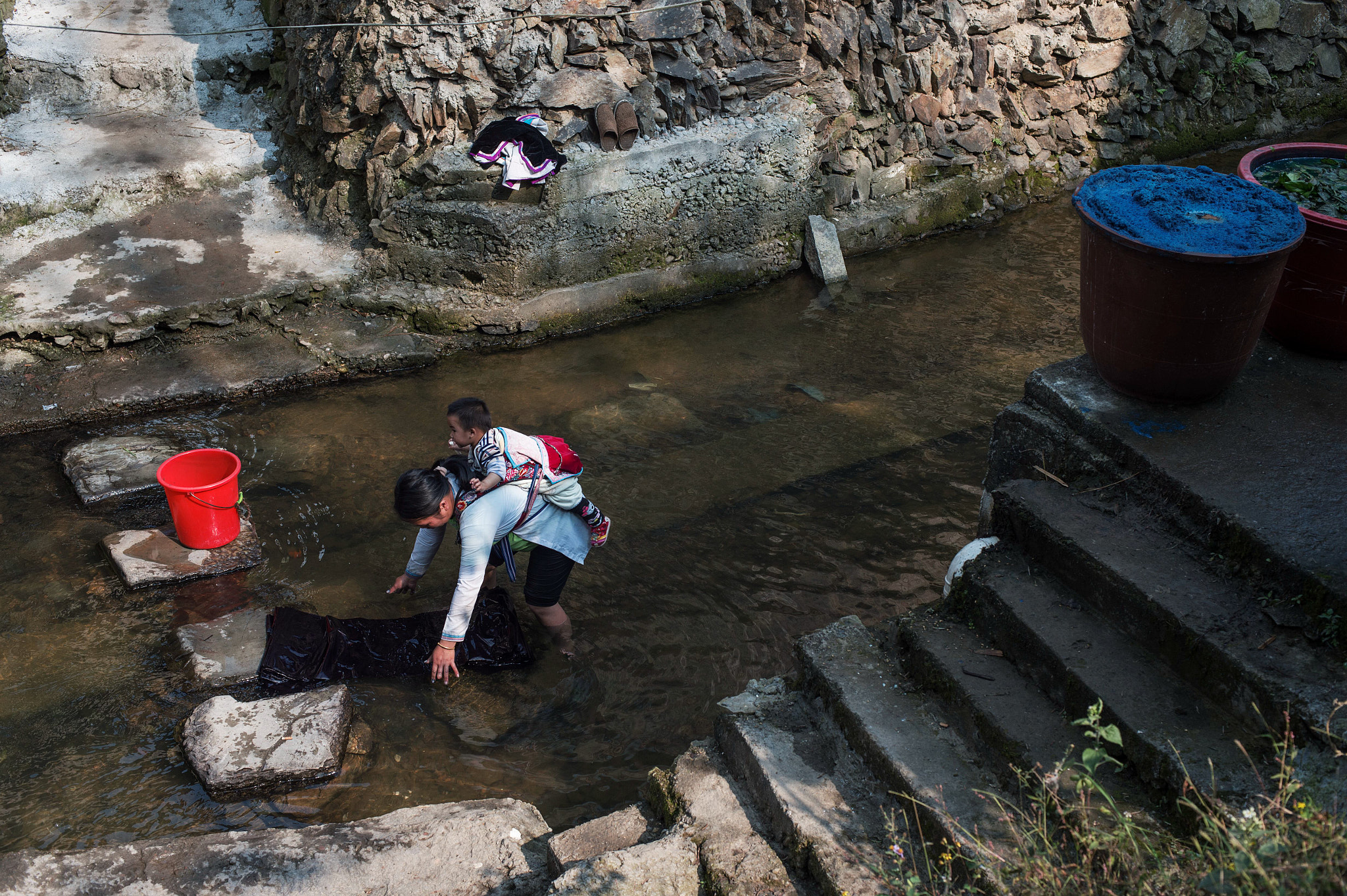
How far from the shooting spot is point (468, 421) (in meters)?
3.88

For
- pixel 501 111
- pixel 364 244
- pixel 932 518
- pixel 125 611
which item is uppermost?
pixel 501 111

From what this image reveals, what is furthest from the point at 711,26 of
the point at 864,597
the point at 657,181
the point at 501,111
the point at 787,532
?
the point at 864,597

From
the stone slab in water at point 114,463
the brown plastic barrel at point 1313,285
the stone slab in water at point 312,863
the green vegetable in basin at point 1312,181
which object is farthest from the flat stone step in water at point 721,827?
the stone slab in water at point 114,463

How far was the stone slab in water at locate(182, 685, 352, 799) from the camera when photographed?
343cm

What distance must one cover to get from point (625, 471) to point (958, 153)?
4832 mm

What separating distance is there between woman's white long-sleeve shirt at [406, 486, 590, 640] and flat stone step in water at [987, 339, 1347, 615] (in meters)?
1.73

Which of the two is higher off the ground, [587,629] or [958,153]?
[958,153]

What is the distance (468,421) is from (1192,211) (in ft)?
9.01

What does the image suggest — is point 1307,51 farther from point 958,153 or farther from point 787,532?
point 787,532

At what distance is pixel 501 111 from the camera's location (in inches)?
255

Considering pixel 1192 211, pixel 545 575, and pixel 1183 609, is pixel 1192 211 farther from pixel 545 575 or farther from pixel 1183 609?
pixel 545 575

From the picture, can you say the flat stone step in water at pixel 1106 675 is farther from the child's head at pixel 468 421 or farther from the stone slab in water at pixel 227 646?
the stone slab in water at pixel 227 646

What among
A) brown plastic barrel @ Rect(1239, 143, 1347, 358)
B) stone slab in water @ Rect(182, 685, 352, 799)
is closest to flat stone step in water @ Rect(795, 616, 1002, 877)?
stone slab in water @ Rect(182, 685, 352, 799)

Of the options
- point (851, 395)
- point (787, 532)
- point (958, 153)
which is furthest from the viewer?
point (958, 153)
